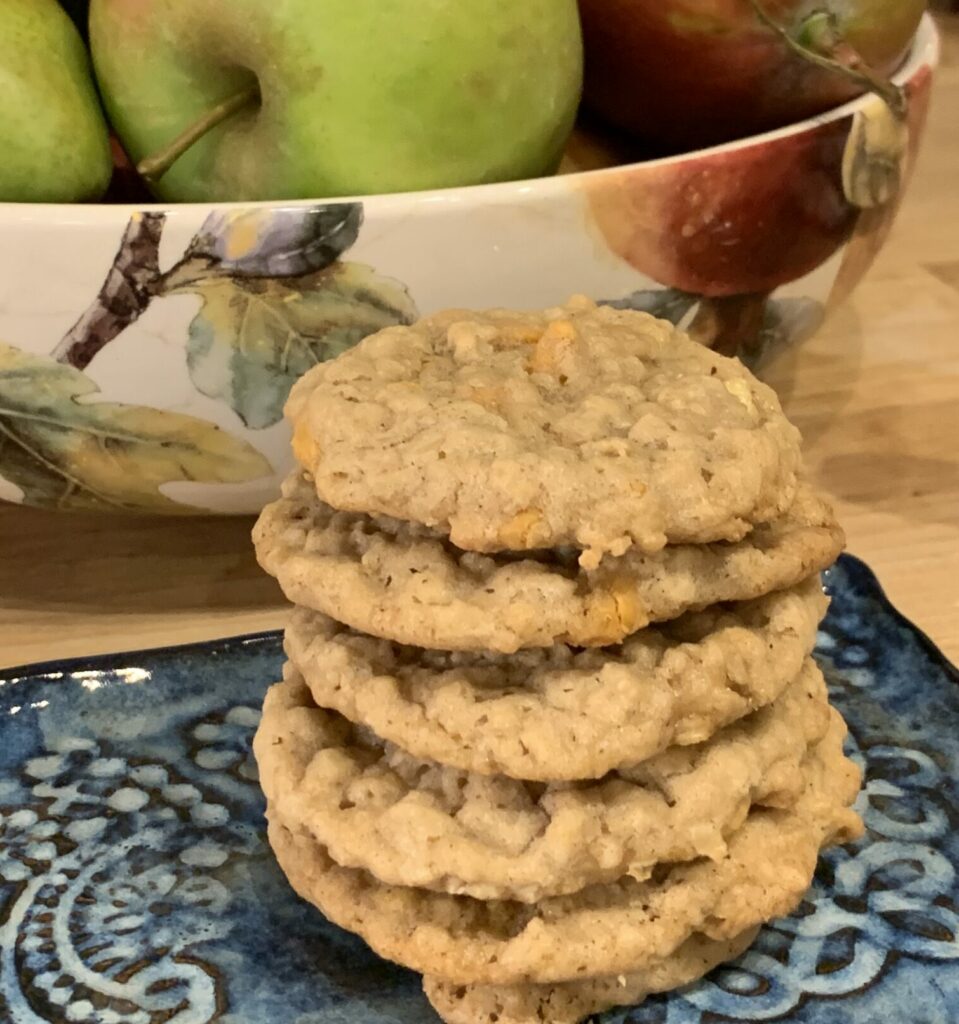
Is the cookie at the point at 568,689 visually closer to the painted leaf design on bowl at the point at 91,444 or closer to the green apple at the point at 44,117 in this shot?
the painted leaf design on bowl at the point at 91,444

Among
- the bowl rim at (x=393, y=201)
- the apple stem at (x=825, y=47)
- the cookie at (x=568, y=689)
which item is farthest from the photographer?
the apple stem at (x=825, y=47)

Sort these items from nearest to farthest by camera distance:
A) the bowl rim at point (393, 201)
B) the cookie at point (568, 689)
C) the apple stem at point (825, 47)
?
the cookie at point (568, 689) < the bowl rim at point (393, 201) < the apple stem at point (825, 47)

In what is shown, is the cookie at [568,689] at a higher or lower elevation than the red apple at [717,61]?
lower

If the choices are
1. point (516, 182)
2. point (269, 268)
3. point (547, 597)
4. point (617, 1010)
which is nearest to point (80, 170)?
point (269, 268)

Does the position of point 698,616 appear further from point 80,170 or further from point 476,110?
point 80,170

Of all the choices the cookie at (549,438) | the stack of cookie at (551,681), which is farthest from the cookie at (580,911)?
the cookie at (549,438)

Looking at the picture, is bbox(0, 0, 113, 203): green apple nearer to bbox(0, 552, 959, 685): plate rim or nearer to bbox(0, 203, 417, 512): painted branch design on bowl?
bbox(0, 203, 417, 512): painted branch design on bowl
